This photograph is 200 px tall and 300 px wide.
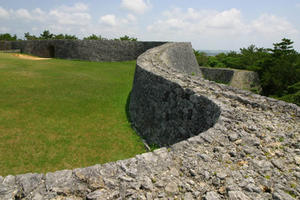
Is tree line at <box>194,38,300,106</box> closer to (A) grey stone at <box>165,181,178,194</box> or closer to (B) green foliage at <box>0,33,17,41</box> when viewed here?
(A) grey stone at <box>165,181,178,194</box>

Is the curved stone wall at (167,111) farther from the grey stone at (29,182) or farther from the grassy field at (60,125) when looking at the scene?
the grey stone at (29,182)

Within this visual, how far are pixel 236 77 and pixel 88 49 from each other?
17.6 m

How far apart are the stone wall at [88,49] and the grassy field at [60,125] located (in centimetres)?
1317

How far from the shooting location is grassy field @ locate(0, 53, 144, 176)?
6.16m

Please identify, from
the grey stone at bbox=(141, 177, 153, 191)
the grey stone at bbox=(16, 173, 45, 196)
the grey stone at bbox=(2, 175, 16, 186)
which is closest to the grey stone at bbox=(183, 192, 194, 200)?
the grey stone at bbox=(141, 177, 153, 191)

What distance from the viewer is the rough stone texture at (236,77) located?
20.2m

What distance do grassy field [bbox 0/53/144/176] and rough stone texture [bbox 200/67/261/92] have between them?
11.4 m

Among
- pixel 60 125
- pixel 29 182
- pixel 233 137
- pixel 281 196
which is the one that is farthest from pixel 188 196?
pixel 60 125

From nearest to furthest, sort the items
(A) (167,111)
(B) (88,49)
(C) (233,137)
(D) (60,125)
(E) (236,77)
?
(C) (233,137) < (A) (167,111) < (D) (60,125) < (E) (236,77) < (B) (88,49)

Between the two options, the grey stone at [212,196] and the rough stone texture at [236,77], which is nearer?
the grey stone at [212,196]

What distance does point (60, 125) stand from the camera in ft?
26.7

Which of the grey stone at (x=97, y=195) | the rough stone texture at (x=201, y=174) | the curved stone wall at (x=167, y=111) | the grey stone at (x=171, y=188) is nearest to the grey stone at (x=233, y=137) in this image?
the rough stone texture at (x=201, y=174)

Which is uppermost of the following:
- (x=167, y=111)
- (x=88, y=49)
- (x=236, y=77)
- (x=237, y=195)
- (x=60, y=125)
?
(x=88, y=49)

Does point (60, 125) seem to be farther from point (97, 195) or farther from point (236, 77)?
point (236, 77)
